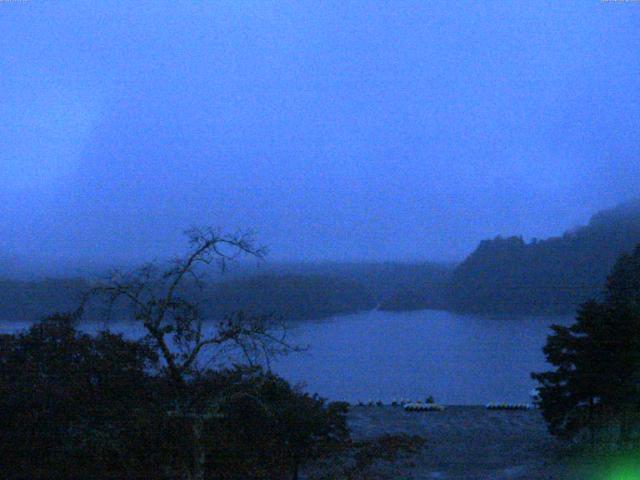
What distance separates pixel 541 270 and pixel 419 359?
21328 mm

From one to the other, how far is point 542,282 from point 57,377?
4811cm

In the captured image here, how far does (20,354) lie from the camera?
23.2ft

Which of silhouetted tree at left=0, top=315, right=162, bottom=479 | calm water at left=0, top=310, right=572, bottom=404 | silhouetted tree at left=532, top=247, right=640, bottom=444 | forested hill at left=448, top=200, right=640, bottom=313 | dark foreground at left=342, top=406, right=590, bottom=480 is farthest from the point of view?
forested hill at left=448, top=200, right=640, bottom=313

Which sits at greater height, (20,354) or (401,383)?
(20,354)

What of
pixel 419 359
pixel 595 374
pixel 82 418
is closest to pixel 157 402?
pixel 82 418

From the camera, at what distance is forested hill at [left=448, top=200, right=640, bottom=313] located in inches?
1869

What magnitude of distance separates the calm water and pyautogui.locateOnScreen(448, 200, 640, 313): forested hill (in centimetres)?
310

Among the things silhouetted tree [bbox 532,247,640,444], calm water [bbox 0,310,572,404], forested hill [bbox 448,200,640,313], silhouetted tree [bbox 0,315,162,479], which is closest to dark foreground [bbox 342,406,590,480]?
silhouetted tree [bbox 532,247,640,444]

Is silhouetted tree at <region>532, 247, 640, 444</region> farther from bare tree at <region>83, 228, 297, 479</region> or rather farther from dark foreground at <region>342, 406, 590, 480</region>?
bare tree at <region>83, 228, 297, 479</region>

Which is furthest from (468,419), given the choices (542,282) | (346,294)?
(542,282)

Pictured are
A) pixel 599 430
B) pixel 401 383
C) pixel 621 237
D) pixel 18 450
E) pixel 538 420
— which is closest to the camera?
pixel 18 450

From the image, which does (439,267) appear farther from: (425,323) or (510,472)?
(510,472)

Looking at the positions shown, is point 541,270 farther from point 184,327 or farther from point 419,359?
point 184,327

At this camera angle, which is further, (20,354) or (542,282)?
(542,282)
